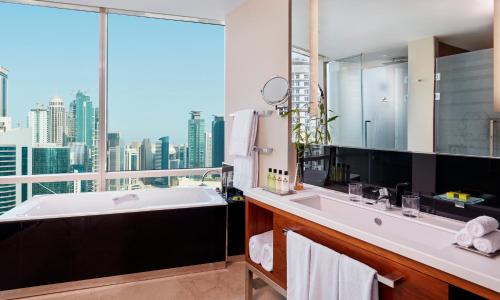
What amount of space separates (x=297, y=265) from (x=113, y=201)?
2222 millimetres

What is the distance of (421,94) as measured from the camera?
164 centimetres

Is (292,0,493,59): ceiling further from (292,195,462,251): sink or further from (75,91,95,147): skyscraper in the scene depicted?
(75,91,95,147): skyscraper

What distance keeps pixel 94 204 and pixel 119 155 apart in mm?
621

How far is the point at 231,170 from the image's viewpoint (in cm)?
342

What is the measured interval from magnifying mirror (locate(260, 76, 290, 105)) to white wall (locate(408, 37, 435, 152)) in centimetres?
102

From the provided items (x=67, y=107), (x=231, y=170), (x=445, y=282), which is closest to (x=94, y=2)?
(x=67, y=107)

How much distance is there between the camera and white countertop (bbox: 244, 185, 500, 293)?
1.05 m

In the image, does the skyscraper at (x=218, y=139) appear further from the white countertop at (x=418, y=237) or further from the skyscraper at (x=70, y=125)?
the white countertop at (x=418, y=237)

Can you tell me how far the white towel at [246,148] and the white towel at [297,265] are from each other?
1.17m

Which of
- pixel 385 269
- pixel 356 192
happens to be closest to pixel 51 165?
pixel 356 192

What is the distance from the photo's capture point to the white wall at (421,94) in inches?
63.0

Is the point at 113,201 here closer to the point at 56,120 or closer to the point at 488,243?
the point at 56,120

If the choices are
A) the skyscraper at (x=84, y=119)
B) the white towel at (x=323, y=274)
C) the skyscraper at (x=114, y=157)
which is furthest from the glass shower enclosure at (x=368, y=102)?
the skyscraper at (x=84, y=119)

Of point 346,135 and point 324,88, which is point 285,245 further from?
point 324,88
